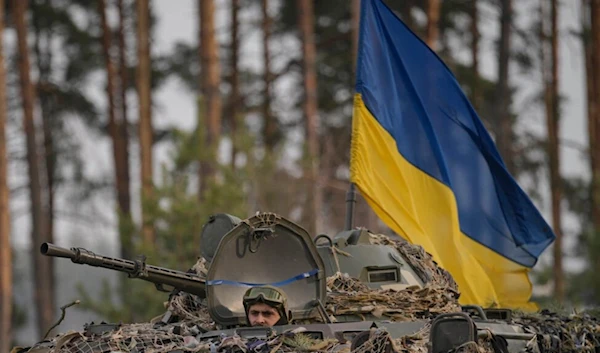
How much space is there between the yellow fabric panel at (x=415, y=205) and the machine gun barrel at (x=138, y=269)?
13.5 ft

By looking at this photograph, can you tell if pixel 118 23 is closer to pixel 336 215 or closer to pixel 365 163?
pixel 336 215

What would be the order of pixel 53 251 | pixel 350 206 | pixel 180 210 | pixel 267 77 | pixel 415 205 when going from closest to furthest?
pixel 53 251 → pixel 350 206 → pixel 415 205 → pixel 180 210 → pixel 267 77

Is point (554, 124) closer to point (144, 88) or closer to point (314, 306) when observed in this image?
point (144, 88)

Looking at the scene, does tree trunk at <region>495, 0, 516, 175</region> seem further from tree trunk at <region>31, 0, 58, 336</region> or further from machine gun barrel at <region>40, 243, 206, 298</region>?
machine gun barrel at <region>40, 243, 206, 298</region>

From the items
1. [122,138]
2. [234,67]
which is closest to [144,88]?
[122,138]

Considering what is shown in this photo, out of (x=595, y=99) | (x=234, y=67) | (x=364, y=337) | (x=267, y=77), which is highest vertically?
(x=234, y=67)

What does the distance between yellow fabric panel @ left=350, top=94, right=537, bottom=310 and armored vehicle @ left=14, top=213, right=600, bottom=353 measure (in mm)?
2442

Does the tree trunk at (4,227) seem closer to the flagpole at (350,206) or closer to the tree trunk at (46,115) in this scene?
the tree trunk at (46,115)

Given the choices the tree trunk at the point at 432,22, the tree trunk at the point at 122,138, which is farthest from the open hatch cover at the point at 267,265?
the tree trunk at the point at 122,138

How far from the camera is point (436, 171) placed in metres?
15.2

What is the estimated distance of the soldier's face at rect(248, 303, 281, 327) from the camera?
9484mm

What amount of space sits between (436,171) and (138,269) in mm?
5744

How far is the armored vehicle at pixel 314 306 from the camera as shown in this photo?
8.70 metres

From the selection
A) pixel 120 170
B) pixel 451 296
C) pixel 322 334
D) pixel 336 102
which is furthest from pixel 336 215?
pixel 322 334
